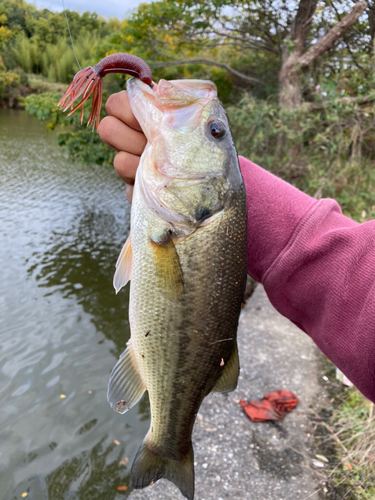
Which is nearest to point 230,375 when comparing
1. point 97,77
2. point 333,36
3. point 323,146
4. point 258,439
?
point 97,77

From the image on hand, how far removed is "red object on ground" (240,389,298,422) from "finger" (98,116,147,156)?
342 cm

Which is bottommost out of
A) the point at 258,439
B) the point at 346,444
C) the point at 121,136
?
the point at 258,439

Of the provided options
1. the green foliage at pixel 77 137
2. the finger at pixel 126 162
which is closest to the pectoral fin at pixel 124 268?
the finger at pixel 126 162

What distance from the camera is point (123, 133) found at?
1646 mm

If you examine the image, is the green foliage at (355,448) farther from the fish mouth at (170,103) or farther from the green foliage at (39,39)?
the green foliage at (39,39)

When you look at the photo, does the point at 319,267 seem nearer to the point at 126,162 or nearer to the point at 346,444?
the point at 126,162

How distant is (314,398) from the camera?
446cm

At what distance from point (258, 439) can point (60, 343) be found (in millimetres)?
3814

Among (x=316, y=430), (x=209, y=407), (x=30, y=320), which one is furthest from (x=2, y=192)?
(x=316, y=430)

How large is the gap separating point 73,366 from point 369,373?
16.9 ft

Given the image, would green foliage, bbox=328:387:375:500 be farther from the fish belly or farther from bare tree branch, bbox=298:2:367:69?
bare tree branch, bbox=298:2:367:69

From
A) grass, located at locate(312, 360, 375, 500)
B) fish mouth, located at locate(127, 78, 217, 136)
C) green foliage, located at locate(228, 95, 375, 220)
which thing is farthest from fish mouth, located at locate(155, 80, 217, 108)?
green foliage, located at locate(228, 95, 375, 220)

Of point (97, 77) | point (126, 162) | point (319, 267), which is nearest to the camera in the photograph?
point (97, 77)

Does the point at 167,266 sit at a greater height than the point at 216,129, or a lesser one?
lesser
